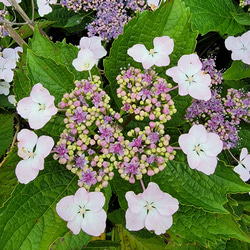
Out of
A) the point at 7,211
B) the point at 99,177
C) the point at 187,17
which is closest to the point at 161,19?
the point at 187,17

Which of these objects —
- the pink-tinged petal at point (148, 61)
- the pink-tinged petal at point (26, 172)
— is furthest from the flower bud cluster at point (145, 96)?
the pink-tinged petal at point (26, 172)

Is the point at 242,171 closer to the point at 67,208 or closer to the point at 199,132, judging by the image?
the point at 199,132

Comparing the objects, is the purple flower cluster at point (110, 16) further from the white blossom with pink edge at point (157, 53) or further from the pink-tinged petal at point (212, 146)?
the pink-tinged petal at point (212, 146)

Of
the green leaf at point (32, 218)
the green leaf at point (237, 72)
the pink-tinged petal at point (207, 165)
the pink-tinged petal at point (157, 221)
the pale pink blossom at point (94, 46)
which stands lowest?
the green leaf at point (32, 218)

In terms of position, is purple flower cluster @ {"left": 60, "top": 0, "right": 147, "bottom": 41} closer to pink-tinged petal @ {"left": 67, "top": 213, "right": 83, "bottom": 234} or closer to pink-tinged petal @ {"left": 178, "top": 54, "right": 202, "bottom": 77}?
pink-tinged petal @ {"left": 178, "top": 54, "right": 202, "bottom": 77}

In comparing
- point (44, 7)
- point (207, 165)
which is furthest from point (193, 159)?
point (44, 7)
